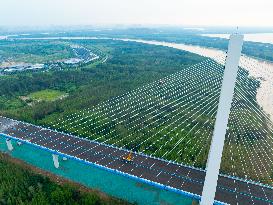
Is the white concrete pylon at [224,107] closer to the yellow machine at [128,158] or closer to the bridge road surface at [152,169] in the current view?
the bridge road surface at [152,169]

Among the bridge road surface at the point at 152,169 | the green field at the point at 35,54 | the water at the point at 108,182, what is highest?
the bridge road surface at the point at 152,169

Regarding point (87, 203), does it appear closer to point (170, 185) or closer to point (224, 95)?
point (170, 185)

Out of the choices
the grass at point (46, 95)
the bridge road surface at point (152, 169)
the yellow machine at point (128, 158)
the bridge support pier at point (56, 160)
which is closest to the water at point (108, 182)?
the bridge support pier at point (56, 160)

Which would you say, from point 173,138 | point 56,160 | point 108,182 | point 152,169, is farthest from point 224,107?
point 173,138

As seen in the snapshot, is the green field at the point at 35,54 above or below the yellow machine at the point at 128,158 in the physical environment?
below

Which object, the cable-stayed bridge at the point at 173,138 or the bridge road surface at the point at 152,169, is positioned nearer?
the bridge road surface at the point at 152,169

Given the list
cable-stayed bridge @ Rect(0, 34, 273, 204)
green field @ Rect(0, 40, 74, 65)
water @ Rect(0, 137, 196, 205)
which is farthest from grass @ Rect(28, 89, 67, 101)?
green field @ Rect(0, 40, 74, 65)

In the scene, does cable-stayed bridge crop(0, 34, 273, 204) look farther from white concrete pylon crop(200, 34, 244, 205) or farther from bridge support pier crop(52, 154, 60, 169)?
white concrete pylon crop(200, 34, 244, 205)

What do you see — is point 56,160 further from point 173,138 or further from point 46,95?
point 46,95
